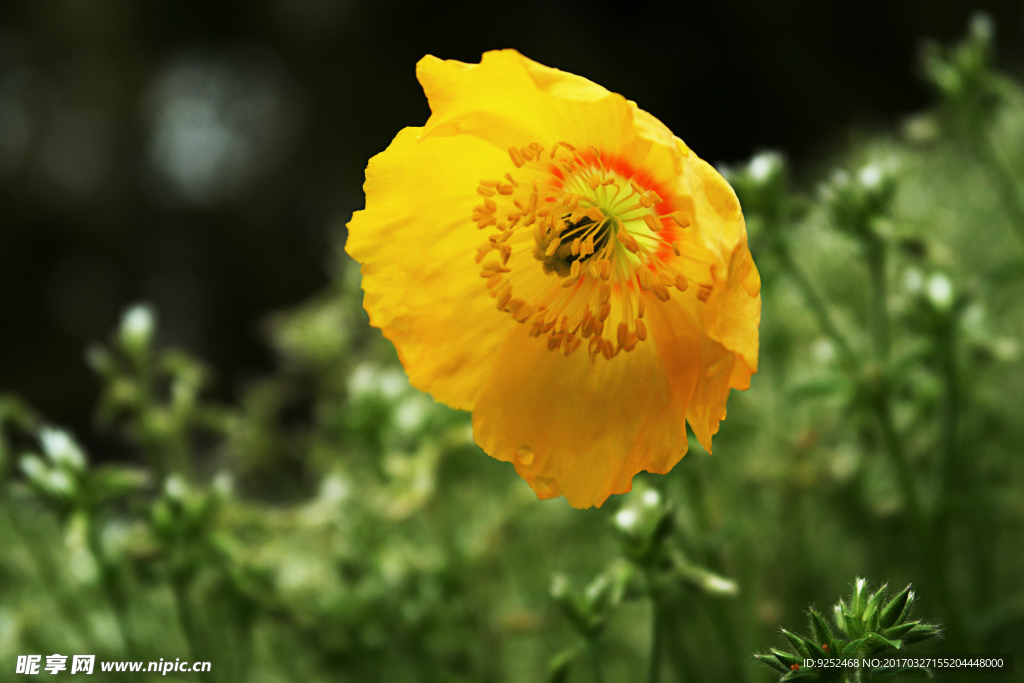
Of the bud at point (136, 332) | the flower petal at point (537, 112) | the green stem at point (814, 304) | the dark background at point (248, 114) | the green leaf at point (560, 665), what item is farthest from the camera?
the dark background at point (248, 114)

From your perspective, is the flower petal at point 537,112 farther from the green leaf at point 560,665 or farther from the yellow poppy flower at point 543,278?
the green leaf at point 560,665

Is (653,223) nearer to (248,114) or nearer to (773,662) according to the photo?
(773,662)

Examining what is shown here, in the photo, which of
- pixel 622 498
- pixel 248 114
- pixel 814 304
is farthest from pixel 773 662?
pixel 248 114

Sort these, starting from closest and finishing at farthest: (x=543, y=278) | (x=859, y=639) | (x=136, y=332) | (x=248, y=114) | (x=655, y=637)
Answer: (x=859, y=639) < (x=655, y=637) < (x=543, y=278) < (x=136, y=332) < (x=248, y=114)

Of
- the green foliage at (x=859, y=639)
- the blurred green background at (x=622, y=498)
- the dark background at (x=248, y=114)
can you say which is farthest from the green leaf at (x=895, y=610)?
the dark background at (x=248, y=114)

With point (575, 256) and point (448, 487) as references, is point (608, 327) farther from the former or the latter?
point (448, 487)

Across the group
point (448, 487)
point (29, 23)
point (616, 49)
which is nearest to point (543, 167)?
point (448, 487)

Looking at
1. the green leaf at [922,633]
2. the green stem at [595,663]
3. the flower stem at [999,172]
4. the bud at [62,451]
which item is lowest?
the green stem at [595,663]
